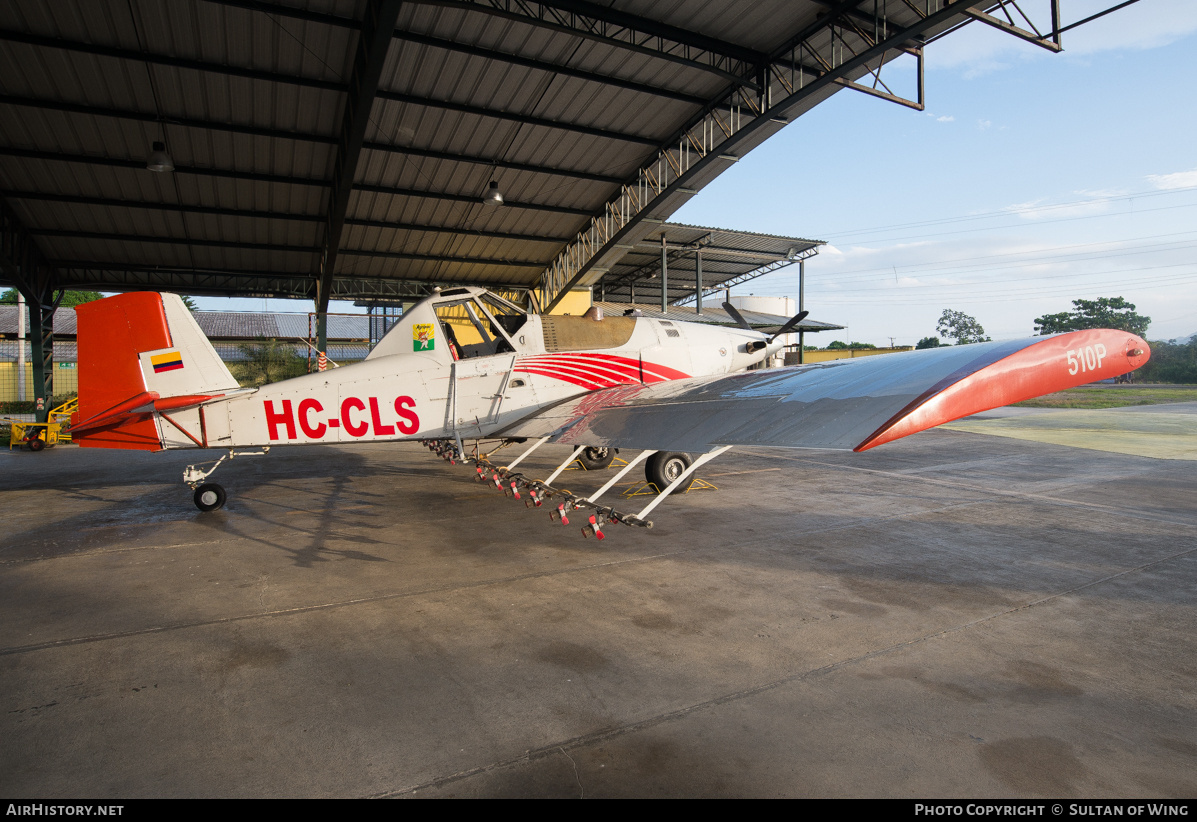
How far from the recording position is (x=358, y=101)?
14102mm

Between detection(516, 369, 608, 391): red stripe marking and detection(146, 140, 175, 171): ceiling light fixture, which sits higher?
detection(146, 140, 175, 171): ceiling light fixture

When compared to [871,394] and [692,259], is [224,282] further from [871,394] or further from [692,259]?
[871,394]

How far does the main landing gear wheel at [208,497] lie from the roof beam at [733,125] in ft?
49.5

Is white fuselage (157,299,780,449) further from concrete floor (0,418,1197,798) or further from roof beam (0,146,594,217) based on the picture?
roof beam (0,146,594,217)

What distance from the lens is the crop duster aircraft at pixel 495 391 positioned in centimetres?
479

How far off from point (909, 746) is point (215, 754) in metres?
3.39

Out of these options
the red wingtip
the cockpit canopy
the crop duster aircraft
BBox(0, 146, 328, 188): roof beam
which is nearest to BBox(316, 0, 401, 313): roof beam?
BBox(0, 146, 328, 188): roof beam

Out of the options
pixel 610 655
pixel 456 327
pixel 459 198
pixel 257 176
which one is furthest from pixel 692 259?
pixel 610 655

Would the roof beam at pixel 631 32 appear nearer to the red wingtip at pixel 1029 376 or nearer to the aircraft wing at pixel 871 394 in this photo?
the aircraft wing at pixel 871 394

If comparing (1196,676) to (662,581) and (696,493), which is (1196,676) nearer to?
(662,581)

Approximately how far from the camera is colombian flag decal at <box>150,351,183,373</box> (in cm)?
771

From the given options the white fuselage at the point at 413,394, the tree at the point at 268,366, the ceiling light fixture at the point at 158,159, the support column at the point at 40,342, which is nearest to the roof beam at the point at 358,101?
the ceiling light fixture at the point at 158,159

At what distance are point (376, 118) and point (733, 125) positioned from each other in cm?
1013

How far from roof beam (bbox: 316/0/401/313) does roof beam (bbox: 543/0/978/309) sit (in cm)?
912
